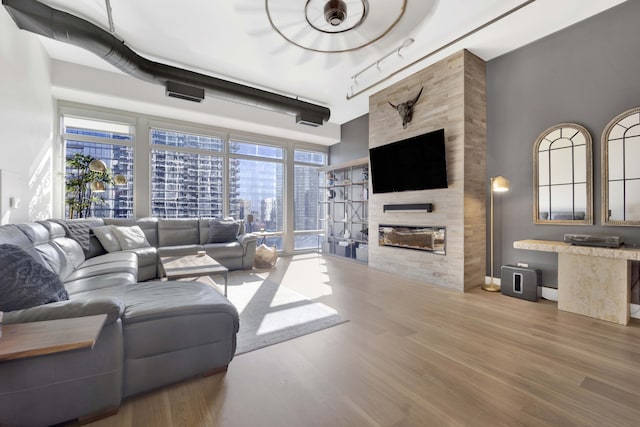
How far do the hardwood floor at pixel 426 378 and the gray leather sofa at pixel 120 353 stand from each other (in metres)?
0.15

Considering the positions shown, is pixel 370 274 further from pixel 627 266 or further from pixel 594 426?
pixel 594 426

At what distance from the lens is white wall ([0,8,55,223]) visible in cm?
284

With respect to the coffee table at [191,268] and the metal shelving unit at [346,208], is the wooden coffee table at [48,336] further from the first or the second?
the metal shelving unit at [346,208]

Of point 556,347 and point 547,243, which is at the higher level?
point 547,243

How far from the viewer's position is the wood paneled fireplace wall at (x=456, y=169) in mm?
3975

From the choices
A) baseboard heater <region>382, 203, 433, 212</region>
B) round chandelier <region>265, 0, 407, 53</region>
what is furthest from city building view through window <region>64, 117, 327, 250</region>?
round chandelier <region>265, 0, 407, 53</region>

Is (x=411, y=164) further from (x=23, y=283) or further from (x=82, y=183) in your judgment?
(x=82, y=183)

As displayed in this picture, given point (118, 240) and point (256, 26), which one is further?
point (118, 240)

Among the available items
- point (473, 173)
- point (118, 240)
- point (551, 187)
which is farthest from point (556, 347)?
point (118, 240)

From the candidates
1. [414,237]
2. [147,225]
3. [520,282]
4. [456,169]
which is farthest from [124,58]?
[520,282]

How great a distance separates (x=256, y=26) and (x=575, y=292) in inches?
193

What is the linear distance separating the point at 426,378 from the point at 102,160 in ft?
20.4

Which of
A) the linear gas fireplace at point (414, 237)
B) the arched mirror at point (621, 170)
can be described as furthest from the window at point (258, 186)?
the arched mirror at point (621, 170)

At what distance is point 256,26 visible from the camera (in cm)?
343
